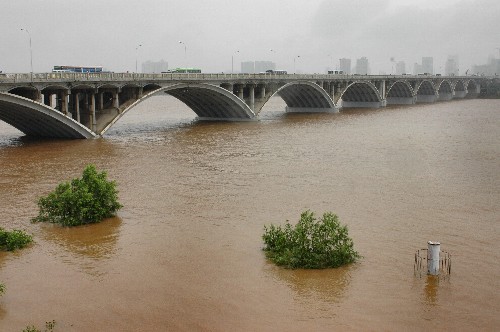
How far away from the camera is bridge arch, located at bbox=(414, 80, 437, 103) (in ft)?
460

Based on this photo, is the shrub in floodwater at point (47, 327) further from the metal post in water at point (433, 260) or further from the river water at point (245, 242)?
the metal post in water at point (433, 260)

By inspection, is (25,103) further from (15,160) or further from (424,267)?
(424,267)

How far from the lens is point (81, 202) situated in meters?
24.6

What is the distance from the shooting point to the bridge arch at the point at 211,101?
2643 inches

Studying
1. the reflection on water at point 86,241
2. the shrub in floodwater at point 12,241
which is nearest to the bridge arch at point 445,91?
the reflection on water at point 86,241

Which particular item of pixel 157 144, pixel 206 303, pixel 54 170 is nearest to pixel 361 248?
pixel 206 303

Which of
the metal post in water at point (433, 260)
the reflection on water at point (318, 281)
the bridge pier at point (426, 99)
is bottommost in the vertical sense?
the reflection on water at point (318, 281)

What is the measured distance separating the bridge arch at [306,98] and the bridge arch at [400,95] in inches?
1453

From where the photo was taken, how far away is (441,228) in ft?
79.4

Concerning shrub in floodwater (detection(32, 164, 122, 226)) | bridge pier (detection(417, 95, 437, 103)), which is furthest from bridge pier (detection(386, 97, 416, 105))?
shrub in floodwater (detection(32, 164, 122, 226))

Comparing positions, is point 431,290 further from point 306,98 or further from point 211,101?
point 306,98

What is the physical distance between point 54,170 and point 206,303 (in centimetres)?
2650

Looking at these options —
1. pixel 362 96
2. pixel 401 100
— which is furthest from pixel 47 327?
pixel 401 100

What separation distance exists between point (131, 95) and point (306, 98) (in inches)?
1828
